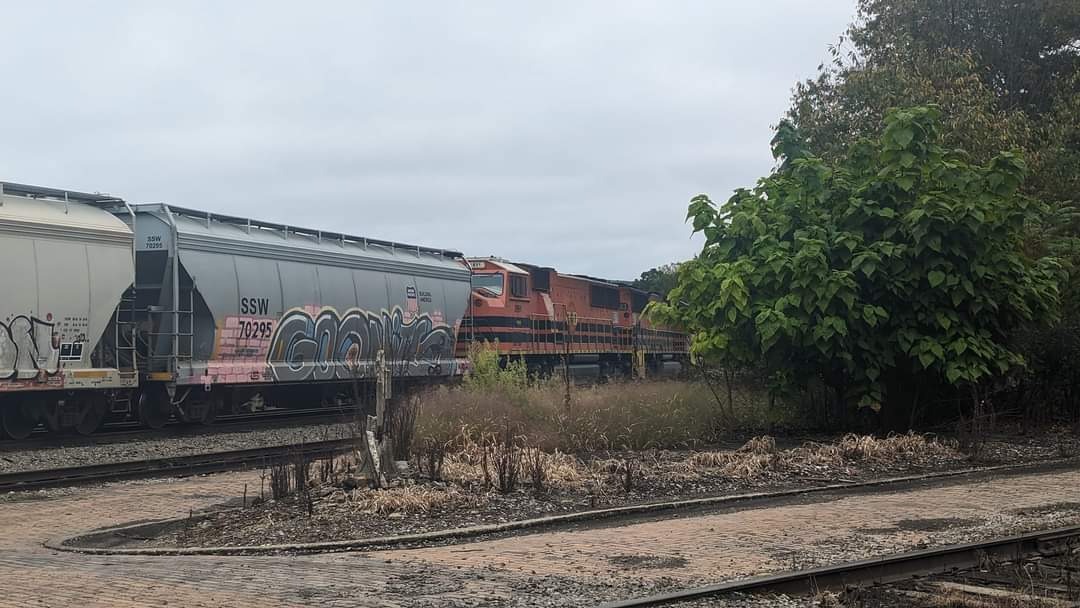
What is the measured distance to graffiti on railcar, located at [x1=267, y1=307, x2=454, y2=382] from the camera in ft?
69.7

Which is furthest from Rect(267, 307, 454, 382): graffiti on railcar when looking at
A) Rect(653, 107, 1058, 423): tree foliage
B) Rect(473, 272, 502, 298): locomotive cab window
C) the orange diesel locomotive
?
Rect(653, 107, 1058, 423): tree foliage

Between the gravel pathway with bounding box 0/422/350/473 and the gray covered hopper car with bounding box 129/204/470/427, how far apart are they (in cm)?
114

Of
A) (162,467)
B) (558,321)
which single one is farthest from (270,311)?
(558,321)

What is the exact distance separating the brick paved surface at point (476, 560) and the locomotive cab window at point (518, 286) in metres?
17.5

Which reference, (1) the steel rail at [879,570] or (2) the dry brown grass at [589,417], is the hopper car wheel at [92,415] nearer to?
(2) the dry brown grass at [589,417]

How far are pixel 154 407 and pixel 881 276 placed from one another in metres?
13.5

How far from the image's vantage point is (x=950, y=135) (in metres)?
23.2

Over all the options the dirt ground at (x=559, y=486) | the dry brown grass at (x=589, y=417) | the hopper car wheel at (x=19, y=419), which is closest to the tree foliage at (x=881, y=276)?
the dry brown grass at (x=589, y=417)

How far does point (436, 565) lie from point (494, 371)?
40.7 ft

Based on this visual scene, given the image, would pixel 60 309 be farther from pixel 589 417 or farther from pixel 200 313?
pixel 589 417

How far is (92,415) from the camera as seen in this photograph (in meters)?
18.3

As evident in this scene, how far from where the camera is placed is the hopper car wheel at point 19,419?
17109mm

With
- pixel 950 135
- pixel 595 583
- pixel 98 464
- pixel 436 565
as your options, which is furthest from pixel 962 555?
pixel 950 135

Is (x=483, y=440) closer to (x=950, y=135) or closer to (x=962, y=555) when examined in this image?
(x=962, y=555)
